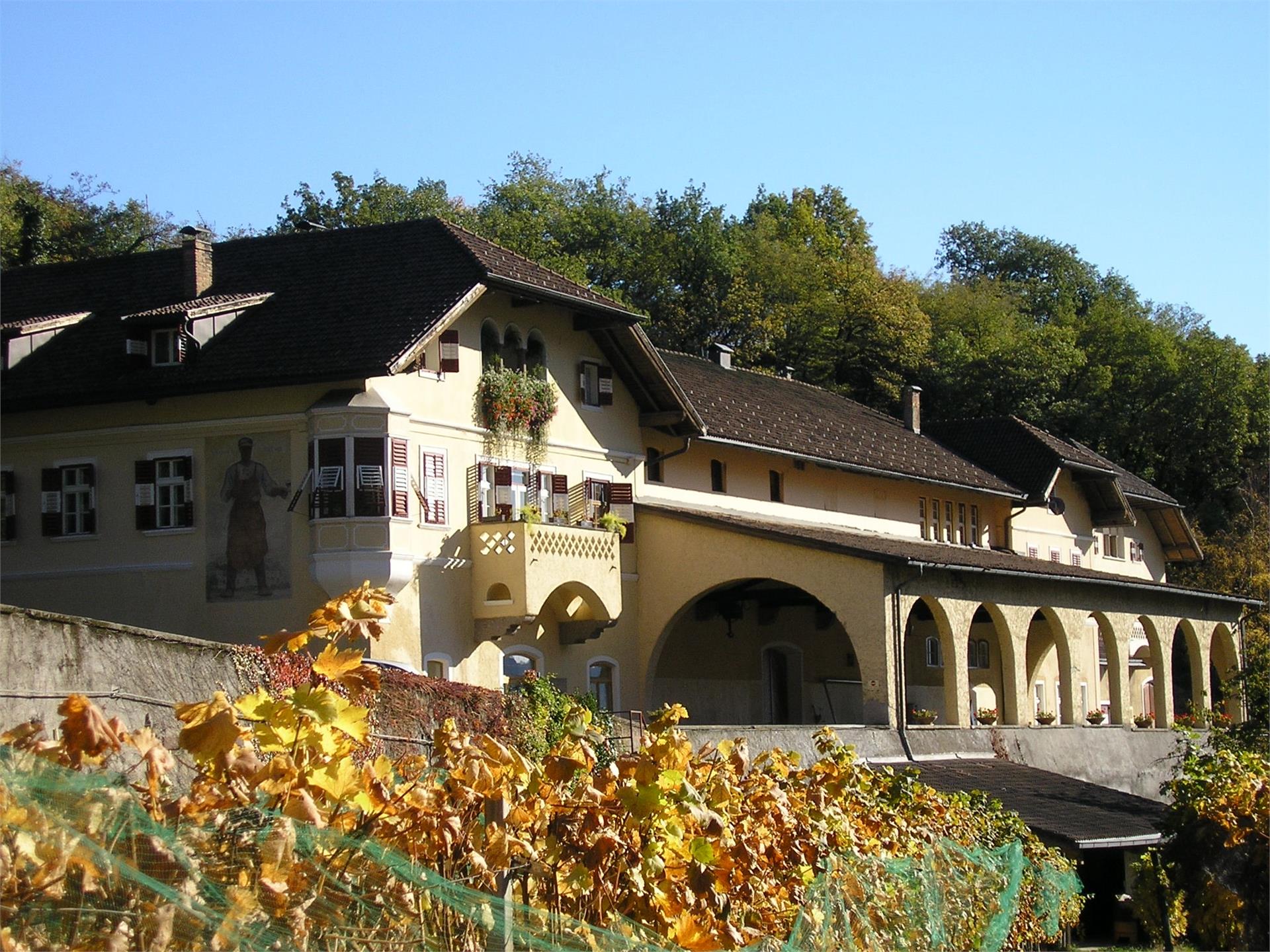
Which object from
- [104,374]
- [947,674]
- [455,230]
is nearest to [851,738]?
[947,674]

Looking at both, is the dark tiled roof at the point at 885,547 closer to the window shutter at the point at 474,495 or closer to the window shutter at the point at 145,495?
the window shutter at the point at 474,495

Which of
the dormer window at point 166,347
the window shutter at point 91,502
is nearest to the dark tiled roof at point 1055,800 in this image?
the dormer window at point 166,347

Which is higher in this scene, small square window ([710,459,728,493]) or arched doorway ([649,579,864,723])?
small square window ([710,459,728,493])

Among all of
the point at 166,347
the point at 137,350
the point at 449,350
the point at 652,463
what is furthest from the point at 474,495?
the point at 137,350

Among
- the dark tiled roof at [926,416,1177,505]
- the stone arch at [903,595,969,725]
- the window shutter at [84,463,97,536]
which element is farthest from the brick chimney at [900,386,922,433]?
the window shutter at [84,463,97,536]

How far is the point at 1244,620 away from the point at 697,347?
79.5ft

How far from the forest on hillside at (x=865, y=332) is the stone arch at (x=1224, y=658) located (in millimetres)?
19028

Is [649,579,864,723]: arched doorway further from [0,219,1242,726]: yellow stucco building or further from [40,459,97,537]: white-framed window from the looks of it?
[40,459,97,537]: white-framed window

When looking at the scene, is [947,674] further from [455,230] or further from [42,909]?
[42,909]

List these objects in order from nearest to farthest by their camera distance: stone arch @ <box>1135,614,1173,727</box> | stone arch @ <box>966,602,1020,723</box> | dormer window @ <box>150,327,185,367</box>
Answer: dormer window @ <box>150,327,185,367</box>, stone arch @ <box>1135,614,1173,727</box>, stone arch @ <box>966,602,1020,723</box>

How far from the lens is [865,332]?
69938mm

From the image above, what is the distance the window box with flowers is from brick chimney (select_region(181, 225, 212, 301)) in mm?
5434

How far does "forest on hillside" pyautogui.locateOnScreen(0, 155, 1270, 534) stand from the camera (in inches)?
2616

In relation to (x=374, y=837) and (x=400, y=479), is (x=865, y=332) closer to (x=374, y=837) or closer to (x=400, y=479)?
(x=400, y=479)
